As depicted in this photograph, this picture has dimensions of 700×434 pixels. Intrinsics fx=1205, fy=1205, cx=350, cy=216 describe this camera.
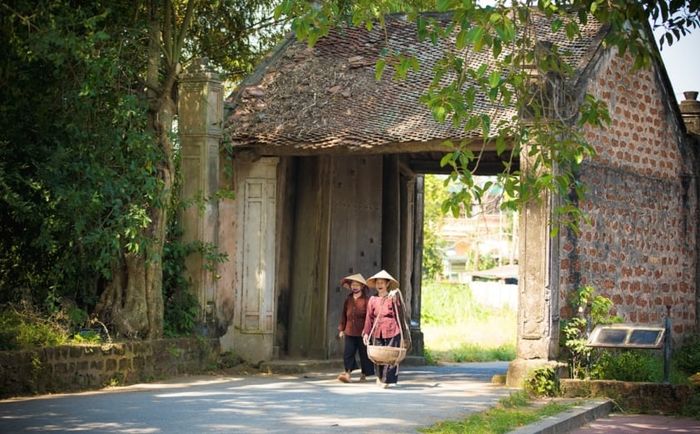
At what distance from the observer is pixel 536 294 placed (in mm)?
15133

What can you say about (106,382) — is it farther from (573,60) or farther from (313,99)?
(573,60)

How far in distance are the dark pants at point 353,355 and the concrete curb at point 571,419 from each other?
3.28 meters

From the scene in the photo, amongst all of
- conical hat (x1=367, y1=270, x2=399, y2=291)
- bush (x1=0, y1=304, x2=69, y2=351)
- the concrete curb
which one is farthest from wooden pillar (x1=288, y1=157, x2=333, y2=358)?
the concrete curb

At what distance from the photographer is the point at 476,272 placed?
55469 millimetres

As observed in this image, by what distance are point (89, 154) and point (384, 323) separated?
13.7 ft

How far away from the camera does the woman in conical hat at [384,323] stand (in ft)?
49.2

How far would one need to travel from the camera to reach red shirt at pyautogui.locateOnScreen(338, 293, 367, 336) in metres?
15.9

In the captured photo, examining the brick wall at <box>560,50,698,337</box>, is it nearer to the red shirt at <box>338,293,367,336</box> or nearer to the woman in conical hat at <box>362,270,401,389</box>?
the woman in conical hat at <box>362,270,401,389</box>

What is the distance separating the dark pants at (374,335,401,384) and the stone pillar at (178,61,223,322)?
9.47ft

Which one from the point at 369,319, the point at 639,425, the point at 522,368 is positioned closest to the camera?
the point at 639,425

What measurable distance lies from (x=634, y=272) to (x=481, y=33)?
31.3 feet

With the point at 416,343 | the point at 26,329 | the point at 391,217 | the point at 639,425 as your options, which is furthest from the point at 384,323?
the point at 416,343

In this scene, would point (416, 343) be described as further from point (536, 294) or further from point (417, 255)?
point (536, 294)

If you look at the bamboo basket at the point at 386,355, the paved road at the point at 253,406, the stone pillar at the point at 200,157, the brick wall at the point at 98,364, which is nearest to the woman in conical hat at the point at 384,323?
the bamboo basket at the point at 386,355
